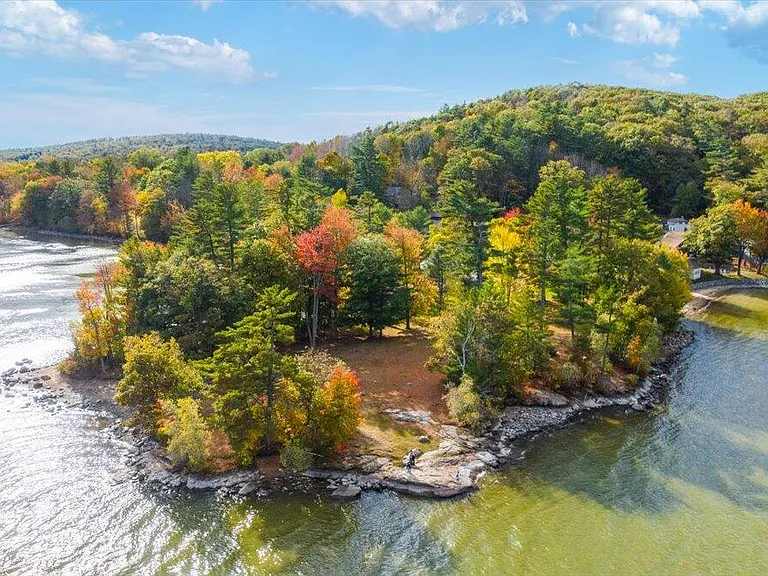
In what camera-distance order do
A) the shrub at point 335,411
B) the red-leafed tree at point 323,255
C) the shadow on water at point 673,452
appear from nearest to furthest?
1. the shadow on water at point 673,452
2. the shrub at point 335,411
3. the red-leafed tree at point 323,255

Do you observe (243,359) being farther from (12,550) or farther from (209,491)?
(12,550)

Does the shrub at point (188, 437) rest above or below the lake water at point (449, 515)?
above

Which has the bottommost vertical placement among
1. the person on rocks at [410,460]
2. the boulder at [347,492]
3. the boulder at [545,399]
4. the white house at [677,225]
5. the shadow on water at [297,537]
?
the shadow on water at [297,537]

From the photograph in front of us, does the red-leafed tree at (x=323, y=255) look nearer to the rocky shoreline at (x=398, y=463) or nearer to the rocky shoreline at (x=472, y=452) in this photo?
the rocky shoreline at (x=398, y=463)

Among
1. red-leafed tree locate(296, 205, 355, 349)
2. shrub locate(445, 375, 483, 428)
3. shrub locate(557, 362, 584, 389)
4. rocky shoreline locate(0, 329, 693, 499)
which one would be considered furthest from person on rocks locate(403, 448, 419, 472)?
red-leafed tree locate(296, 205, 355, 349)

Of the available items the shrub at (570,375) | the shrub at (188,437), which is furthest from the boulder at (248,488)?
the shrub at (570,375)

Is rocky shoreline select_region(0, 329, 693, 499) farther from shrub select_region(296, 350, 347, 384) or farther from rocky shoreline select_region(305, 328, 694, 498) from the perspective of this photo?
shrub select_region(296, 350, 347, 384)
